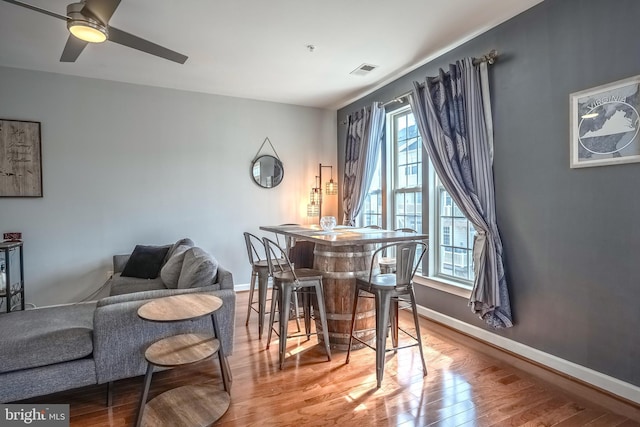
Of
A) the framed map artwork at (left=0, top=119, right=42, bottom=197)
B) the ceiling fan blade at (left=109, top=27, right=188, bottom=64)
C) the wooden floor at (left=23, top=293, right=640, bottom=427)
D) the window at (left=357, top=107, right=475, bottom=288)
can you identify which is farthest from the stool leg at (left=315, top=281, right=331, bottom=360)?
the framed map artwork at (left=0, top=119, right=42, bottom=197)

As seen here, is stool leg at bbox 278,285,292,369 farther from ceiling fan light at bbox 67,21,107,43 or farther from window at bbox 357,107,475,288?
ceiling fan light at bbox 67,21,107,43

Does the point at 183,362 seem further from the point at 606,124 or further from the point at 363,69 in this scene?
the point at 363,69

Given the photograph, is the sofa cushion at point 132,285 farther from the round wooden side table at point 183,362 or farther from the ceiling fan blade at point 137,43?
the ceiling fan blade at point 137,43

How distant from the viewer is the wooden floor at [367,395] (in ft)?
6.34

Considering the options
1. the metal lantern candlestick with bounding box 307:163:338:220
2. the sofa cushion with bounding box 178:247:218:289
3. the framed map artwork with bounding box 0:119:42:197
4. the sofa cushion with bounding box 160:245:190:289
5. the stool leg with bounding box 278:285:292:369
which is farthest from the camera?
the metal lantern candlestick with bounding box 307:163:338:220

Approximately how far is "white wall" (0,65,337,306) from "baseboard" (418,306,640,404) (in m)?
2.85

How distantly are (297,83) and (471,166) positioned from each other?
2346 mm

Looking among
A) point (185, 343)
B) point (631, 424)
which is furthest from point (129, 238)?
point (631, 424)

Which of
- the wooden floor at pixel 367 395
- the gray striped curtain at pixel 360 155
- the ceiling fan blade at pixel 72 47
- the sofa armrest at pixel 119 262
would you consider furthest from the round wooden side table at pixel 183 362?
the gray striped curtain at pixel 360 155

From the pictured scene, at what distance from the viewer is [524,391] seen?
2217 mm

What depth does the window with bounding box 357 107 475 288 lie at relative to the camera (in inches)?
134

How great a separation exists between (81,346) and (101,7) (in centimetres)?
200

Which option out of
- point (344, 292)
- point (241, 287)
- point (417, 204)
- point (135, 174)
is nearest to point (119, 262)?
point (135, 174)

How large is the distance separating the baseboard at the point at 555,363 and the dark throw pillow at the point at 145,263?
9.77ft
